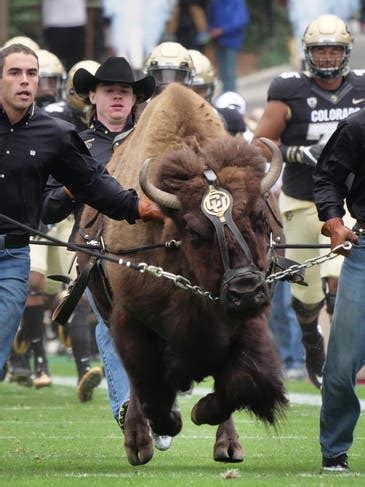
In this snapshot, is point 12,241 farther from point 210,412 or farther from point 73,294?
point 210,412

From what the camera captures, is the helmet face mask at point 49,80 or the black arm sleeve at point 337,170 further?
the helmet face mask at point 49,80

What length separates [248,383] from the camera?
9336 mm

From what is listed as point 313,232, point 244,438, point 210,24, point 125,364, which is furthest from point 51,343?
point 125,364

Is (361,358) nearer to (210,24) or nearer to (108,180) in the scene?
(108,180)

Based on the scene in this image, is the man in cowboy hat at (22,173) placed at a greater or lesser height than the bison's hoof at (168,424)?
greater

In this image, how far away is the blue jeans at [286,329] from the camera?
16.7 meters

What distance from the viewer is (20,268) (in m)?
9.70

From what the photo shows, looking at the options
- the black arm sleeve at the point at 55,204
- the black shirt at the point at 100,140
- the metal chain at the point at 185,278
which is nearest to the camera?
the metal chain at the point at 185,278

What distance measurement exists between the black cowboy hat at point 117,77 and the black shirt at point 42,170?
1489mm

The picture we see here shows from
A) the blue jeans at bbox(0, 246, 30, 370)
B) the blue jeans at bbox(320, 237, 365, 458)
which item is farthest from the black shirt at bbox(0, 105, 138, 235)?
the blue jeans at bbox(320, 237, 365, 458)

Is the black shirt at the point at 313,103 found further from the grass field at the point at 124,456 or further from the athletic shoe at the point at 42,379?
the athletic shoe at the point at 42,379

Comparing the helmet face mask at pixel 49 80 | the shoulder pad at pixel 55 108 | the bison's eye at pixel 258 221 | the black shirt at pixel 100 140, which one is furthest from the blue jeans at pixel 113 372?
the helmet face mask at pixel 49 80

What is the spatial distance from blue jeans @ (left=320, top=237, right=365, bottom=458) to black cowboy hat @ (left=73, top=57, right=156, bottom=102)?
2.37 m

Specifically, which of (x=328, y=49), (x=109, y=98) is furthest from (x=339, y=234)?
(x=328, y=49)
